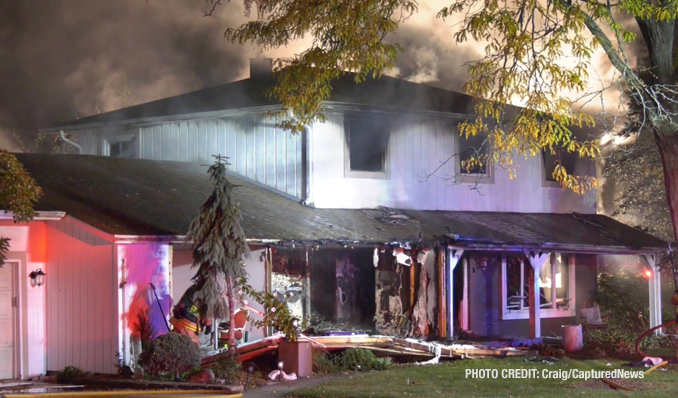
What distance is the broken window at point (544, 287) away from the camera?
22.2 m

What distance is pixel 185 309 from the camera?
15359 millimetres

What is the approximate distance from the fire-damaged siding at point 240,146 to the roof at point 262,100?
1.28ft

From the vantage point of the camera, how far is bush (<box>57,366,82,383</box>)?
14709 millimetres

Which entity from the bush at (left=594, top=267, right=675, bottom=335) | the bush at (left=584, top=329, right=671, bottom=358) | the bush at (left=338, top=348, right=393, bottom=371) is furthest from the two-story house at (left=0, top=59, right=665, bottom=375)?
the bush at (left=338, top=348, right=393, bottom=371)

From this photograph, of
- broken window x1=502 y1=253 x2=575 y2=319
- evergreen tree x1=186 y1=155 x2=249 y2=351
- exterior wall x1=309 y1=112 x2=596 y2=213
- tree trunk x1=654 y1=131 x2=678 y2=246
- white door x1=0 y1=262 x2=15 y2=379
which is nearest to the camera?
evergreen tree x1=186 y1=155 x2=249 y2=351

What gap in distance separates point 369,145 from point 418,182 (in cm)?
168

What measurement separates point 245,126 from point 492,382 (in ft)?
32.8

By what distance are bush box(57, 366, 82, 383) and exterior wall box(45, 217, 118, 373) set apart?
0.44 feet

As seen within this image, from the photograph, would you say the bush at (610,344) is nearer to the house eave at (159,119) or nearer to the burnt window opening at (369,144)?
the burnt window opening at (369,144)

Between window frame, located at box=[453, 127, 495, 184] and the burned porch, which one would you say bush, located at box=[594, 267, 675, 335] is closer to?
the burned porch

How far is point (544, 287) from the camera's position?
77.0 ft

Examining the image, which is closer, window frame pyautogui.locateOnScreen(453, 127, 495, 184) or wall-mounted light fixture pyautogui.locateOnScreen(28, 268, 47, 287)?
wall-mounted light fixture pyautogui.locateOnScreen(28, 268, 47, 287)

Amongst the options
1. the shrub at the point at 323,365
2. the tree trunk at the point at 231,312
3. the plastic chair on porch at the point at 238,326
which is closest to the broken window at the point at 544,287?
the shrub at the point at 323,365

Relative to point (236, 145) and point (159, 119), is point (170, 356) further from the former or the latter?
point (159, 119)
